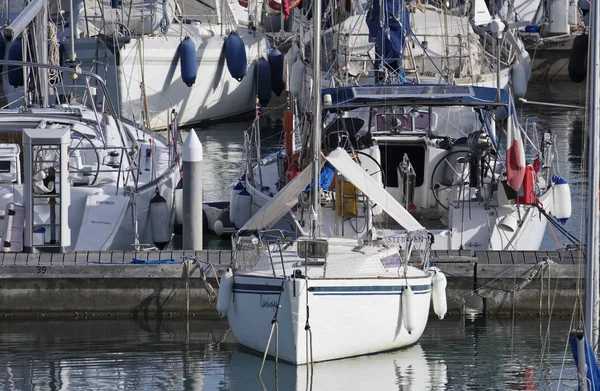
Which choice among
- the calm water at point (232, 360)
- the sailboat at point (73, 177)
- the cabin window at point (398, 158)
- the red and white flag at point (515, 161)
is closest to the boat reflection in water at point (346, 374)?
the calm water at point (232, 360)

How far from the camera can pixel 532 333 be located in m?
17.4

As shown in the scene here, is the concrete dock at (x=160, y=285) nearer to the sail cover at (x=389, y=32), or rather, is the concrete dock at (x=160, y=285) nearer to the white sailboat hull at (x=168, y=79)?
the sail cover at (x=389, y=32)

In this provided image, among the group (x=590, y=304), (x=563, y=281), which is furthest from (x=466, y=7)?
(x=590, y=304)

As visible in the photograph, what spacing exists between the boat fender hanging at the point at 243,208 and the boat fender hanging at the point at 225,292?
6520 millimetres

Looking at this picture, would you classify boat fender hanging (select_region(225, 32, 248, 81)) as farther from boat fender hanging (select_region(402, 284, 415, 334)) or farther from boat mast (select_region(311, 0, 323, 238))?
boat fender hanging (select_region(402, 284, 415, 334))

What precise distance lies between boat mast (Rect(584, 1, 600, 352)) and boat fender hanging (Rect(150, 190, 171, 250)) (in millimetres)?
10365

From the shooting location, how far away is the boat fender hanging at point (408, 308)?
51.3 ft

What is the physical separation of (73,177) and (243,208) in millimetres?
2870

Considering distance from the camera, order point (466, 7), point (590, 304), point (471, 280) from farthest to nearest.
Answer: point (466, 7), point (471, 280), point (590, 304)

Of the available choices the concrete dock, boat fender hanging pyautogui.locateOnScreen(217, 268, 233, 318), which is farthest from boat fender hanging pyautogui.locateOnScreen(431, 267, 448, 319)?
boat fender hanging pyautogui.locateOnScreen(217, 268, 233, 318)

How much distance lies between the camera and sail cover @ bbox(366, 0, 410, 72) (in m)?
25.7

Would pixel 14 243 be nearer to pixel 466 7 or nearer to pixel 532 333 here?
pixel 532 333

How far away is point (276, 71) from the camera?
4047cm

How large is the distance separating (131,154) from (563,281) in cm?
764
